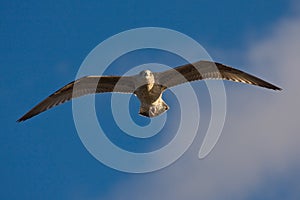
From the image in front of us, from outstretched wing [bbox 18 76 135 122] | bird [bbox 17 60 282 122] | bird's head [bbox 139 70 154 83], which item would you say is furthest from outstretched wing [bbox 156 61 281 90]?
outstretched wing [bbox 18 76 135 122]

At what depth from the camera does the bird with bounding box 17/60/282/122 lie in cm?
3623

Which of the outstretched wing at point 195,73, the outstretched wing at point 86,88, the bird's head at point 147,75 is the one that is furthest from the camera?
the outstretched wing at point 86,88

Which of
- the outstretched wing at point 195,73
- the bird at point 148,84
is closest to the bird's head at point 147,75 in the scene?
the bird at point 148,84

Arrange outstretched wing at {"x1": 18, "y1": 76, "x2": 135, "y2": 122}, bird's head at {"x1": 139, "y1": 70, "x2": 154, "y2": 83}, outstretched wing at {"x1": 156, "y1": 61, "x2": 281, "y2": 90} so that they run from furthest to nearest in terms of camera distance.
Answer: outstretched wing at {"x1": 18, "y1": 76, "x2": 135, "y2": 122}, outstretched wing at {"x1": 156, "y1": 61, "x2": 281, "y2": 90}, bird's head at {"x1": 139, "y1": 70, "x2": 154, "y2": 83}

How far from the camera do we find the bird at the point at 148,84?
36228 millimetres

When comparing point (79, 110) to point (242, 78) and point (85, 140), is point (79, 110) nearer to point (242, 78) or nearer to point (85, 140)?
point (85, 140)

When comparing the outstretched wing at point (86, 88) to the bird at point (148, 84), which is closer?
the bird at point (148, 84)

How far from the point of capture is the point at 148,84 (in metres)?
36.2

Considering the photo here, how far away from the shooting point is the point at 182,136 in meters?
37.8

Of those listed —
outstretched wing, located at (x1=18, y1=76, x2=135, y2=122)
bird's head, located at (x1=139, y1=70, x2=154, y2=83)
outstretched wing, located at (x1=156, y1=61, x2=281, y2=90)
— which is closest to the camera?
bird's head, located at (x1=139, y1=70, x2=154, y2=83)

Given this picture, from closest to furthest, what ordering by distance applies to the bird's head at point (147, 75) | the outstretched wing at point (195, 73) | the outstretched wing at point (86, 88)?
the bird's head at point (147, 75) → the outstretched wing at point (195, 73) → the outstretched wing at point (86, 88)

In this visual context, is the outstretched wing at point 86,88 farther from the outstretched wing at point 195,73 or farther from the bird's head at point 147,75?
the outstretched wing at point 195,73

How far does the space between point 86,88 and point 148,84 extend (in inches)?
67.1

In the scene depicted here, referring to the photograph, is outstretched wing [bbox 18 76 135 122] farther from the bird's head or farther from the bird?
the bird's head
